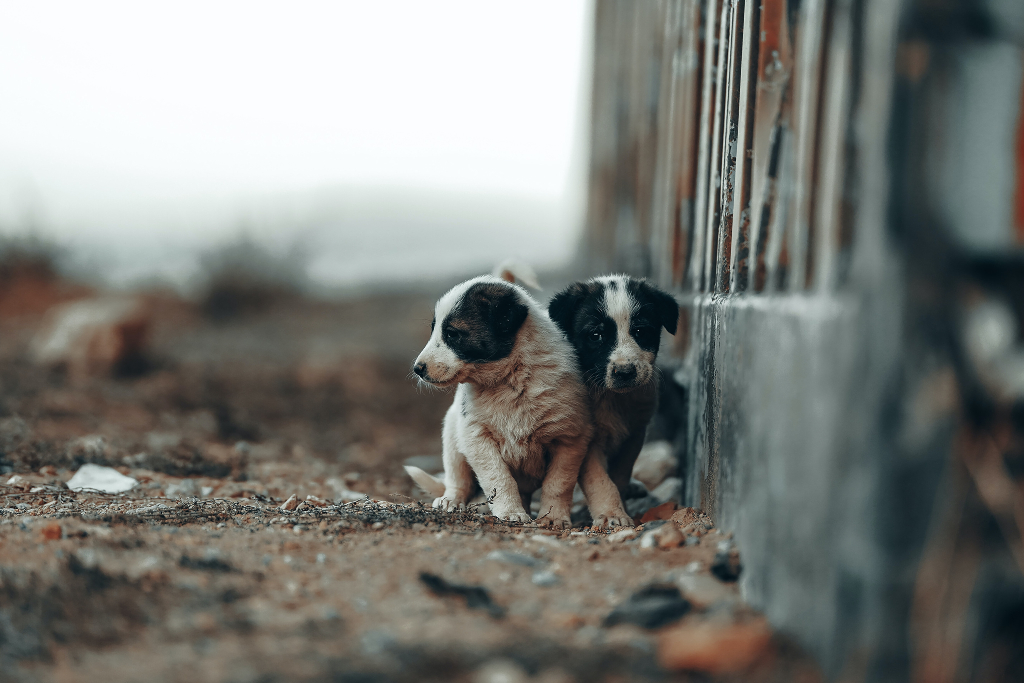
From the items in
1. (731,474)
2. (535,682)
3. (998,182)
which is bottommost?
(535,682)

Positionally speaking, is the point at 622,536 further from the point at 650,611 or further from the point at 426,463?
the point at 426,463

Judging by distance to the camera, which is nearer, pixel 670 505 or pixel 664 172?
pixel 670 505

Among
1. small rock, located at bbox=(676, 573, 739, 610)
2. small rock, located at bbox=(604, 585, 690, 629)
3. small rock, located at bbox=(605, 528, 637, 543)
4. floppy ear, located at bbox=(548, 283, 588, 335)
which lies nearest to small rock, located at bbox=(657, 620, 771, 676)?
small rock, located at bbox=(604, 585, 690, 629)

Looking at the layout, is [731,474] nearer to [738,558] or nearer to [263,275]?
[738,558]

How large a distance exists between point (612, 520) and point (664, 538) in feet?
2.76

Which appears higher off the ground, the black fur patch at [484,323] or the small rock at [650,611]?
the black fur patch at [484,323]

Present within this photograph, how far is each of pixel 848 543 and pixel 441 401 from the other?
6641mm

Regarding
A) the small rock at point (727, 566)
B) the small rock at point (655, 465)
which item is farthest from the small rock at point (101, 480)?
the small rock at point (727, 566)

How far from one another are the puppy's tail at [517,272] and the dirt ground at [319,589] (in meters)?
1.33

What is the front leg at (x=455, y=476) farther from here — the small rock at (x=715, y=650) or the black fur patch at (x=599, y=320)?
the small rock at (x=715, y=650)

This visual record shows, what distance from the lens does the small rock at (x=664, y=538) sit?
2760mm

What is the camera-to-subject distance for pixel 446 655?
6.20 ft

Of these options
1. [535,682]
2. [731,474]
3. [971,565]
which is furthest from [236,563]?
[971,565]

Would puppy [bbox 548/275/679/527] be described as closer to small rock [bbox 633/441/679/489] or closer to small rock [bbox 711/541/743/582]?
small rock [bbox 633/441/679/489]
